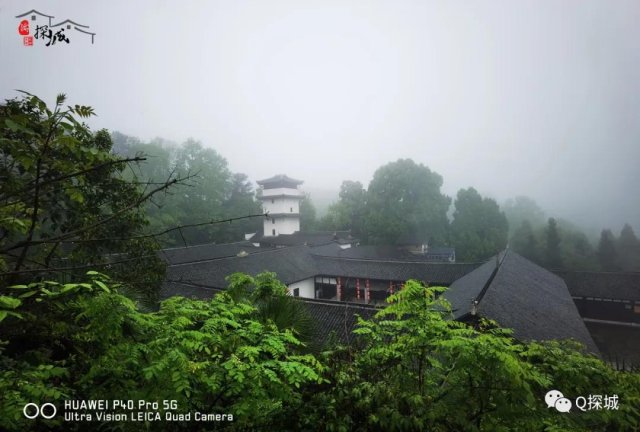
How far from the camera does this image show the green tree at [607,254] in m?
25.5

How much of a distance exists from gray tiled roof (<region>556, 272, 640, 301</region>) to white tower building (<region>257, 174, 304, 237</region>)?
25888mm

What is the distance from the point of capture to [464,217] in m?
30.5

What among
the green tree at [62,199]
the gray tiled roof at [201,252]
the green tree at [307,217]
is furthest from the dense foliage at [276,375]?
the green tree at [307,217]

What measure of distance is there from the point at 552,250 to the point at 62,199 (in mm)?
30366

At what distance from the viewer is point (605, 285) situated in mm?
17859

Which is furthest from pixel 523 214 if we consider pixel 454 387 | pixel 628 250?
pixel 454 387

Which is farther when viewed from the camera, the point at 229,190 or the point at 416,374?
the point at 229,190

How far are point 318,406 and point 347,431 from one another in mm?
276

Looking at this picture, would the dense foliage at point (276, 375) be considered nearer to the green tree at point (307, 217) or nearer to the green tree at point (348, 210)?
the green tree at point (348, 210)

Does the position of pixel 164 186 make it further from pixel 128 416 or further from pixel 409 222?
pixel 409 222

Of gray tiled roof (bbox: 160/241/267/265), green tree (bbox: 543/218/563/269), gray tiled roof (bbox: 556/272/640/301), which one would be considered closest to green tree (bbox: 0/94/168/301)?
gray tiled roof (bbox: 160/241/267/265)

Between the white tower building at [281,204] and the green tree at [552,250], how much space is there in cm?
2443

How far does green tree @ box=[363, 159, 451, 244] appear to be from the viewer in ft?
107

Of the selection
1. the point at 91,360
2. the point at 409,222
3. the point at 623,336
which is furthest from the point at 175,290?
the point at 409,222
